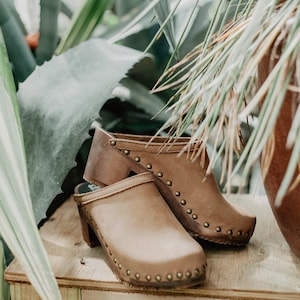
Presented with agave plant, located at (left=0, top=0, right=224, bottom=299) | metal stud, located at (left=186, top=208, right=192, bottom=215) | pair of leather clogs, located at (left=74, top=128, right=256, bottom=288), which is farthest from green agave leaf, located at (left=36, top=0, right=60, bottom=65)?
metal stud, located at (left=186, top=208, right=192, bottom=215)

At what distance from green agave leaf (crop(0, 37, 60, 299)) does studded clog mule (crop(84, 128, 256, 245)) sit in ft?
0.45

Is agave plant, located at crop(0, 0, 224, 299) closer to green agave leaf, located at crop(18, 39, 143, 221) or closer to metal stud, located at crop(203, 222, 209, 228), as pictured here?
green agave leaf, located at crop(18, 39, 143, 221)

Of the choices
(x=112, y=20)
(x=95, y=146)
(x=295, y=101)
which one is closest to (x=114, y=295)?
(x=95, y=146)

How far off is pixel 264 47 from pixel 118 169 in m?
0.28

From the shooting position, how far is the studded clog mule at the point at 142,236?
627 mm

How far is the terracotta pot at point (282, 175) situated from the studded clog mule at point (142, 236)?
3.9 inches

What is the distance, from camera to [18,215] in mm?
581

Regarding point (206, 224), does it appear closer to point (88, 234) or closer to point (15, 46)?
point (88, 234)

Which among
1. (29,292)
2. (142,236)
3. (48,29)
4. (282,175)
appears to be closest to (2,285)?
(29,292)

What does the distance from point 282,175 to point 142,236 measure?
0.53 feet

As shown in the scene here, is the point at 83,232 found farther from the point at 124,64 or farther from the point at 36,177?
the point at 124,64

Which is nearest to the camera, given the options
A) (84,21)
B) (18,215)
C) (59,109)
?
(18,215)

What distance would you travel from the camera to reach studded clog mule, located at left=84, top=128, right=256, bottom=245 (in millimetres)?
714

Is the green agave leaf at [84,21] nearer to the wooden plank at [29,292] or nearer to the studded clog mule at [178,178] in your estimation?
the studded clog mule at [178,178]
